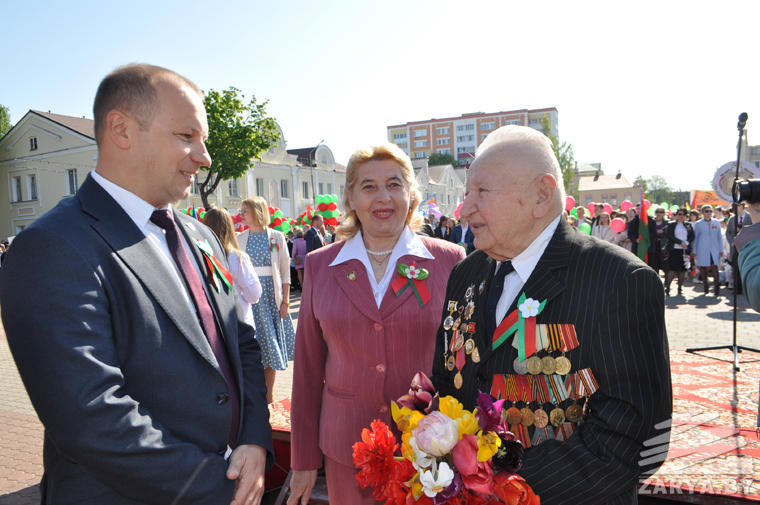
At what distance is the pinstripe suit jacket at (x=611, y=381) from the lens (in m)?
1.38

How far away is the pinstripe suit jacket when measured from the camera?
1.38 meters

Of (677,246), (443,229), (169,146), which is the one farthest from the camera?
(443,229)

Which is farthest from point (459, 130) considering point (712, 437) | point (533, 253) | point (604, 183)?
point (533, 253)

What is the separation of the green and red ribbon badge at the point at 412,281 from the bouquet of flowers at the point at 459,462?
1.02 metres

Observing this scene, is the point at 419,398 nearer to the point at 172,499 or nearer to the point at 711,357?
the point at 172,499

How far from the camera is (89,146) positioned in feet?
107

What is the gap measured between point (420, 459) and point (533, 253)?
790 mm

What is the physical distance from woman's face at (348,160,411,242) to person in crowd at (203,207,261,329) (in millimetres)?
2434

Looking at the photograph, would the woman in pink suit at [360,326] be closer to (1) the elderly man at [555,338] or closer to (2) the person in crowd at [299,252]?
(1) the elderly man at [555,338]

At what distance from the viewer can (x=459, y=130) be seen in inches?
3885

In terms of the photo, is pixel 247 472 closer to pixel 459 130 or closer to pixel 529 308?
pixel 529 308

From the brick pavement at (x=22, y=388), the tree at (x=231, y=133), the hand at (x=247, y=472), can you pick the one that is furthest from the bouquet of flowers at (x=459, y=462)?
the tree at (x=231, y=133)

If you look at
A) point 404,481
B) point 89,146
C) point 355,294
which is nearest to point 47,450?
point 404,481

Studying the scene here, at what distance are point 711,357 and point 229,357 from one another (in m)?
6.67
